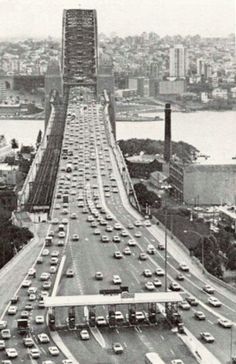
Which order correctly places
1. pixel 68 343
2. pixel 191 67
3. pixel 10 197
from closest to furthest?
1. pixel 68 343
2. pixel 10 197
3. pixel 191 67

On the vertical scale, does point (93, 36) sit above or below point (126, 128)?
above

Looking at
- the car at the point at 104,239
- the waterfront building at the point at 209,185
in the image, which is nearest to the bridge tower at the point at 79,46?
the waterfront building at the point at 209,185

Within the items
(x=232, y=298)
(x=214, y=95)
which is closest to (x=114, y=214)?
(x=232, y=298)

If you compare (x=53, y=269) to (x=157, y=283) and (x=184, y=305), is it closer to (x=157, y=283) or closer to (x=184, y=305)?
(x=157, y=283)

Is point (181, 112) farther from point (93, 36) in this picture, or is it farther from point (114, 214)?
point (114, 214)

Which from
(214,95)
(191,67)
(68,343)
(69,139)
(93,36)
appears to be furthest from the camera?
(191,67)
